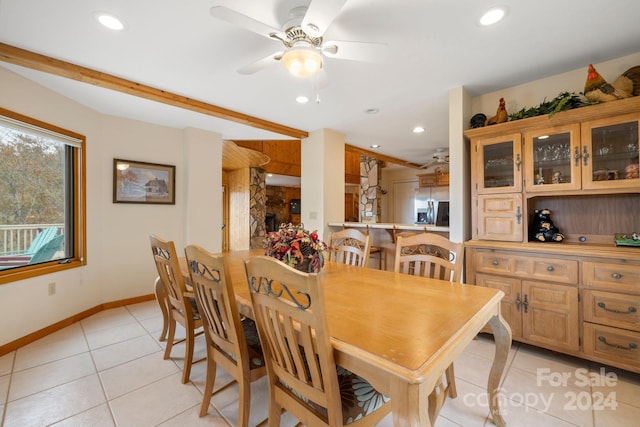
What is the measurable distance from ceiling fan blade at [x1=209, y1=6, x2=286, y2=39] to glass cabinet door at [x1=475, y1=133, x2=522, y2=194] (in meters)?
2.03

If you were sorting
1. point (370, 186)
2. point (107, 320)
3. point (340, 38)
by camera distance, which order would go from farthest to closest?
point (370, 186) → point (107, 320) → point (340, 38)


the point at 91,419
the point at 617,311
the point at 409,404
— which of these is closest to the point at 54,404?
the point at 91,419

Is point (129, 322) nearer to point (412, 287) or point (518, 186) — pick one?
point (412, 287)

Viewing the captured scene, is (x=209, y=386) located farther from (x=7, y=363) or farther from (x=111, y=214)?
(x=111, y=214)

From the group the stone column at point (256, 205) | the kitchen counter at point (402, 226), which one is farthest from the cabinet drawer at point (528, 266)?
the stone column at point (256, 205)

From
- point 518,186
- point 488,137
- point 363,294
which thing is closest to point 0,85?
point 363,294

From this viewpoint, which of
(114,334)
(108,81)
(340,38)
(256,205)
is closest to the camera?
(340,38)

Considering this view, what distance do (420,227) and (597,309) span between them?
1544mm

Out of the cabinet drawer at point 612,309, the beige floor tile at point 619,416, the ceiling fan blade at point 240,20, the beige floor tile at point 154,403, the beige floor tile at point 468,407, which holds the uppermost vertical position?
the ceiling fan blade at point 240,20

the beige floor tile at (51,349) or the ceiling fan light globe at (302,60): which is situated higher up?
the ceiling fan light globe at (302,60)

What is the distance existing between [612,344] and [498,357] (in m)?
1.15

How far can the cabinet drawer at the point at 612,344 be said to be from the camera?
5.91 ft

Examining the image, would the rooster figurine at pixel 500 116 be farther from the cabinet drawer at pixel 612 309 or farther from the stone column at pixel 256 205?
the stone column at pixel 256 205

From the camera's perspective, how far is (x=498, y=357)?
1467mm
